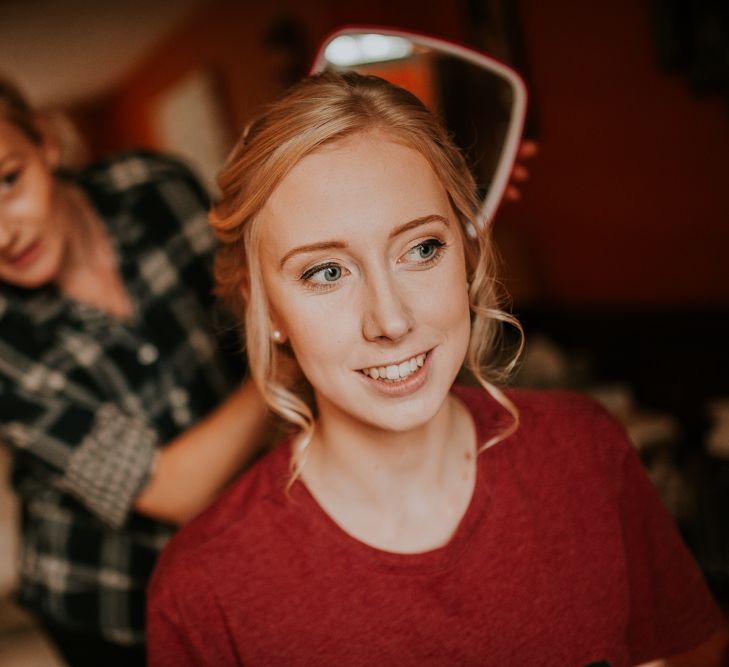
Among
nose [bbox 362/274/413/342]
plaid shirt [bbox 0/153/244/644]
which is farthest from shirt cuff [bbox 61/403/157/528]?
nose [bbox 362/274/413/342]

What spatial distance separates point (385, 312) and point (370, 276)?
5 centimetres

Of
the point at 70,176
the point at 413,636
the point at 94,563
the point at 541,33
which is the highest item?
the point at 70,176

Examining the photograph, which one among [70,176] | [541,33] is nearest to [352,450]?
[70,176]

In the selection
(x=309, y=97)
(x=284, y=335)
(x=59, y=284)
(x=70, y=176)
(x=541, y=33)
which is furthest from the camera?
(x=541, y=33)

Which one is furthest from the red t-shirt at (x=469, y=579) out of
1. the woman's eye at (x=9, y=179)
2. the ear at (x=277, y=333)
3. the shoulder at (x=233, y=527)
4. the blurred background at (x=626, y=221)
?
the blurred background at (x=626, y=221)

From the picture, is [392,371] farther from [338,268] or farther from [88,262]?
[88,262]

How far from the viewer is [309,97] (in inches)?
40.0

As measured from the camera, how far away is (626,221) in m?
3.19

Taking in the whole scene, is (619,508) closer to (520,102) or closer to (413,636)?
(413,636)

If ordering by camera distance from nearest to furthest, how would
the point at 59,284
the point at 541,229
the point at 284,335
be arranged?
the point at 284,335
the point at 59,284
the point at 541,229

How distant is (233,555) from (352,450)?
0.22 metres

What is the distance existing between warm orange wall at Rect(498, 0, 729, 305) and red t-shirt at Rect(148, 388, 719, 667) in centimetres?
187

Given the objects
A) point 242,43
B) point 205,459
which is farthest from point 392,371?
point 242,43

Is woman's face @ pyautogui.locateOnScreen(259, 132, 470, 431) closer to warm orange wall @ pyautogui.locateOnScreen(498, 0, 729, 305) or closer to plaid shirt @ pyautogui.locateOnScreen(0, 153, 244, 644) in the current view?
plaid shirt @ pyautogui.locateOnScreen(0, 153, 244, 644)
